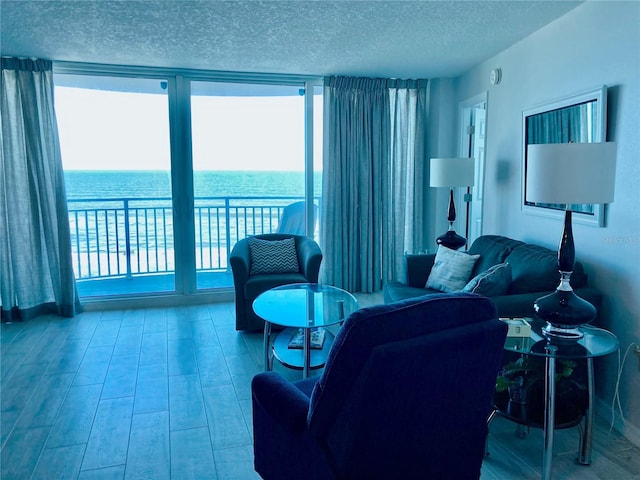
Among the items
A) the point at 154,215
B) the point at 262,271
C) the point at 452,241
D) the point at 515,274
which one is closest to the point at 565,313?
the point at 515,274

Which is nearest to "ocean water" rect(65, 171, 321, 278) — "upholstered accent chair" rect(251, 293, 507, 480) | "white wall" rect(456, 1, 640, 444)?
"white wall" rect(456, 1, 640, 444)

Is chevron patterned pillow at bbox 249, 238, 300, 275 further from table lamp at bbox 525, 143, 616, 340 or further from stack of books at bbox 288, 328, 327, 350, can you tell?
table lamp at bbox 525, 143, 616, 340

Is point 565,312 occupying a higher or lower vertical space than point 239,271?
higher

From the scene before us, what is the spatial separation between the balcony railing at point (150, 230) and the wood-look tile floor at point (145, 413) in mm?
1563

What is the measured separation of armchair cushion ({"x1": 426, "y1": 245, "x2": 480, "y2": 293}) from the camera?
361 cm

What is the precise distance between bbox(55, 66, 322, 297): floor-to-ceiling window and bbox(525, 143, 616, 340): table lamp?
131 inches

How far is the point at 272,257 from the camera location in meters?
4.37

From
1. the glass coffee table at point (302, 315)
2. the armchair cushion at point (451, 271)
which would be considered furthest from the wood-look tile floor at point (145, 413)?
the armchair cushion at point (451, 271)

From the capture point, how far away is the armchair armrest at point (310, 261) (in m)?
4.18

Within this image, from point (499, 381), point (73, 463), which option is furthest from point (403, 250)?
point (73, 463)

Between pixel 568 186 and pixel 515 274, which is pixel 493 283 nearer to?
pixel 515 274

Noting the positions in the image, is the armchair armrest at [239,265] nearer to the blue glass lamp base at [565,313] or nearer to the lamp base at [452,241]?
the lamp base at [452,241]

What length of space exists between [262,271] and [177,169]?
148 cm

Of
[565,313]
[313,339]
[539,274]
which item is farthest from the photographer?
[313,339]
